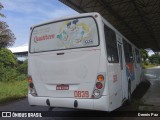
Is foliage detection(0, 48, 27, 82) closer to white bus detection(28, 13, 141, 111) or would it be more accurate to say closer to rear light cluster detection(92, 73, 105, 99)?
white bus detection(28, 13, 141, 111)

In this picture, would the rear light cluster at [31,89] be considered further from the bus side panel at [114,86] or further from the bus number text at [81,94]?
the bus side panel at [114,86]

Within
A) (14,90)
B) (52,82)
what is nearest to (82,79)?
(52,82)

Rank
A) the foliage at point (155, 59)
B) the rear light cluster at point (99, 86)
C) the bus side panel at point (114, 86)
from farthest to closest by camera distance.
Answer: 1. the foliage at point (155, 59)
2. the bus side panel at point (114, 86)
3. the rear light cluster at point (99, 86)

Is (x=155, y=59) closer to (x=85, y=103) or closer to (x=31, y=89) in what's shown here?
(x=31, y=89)

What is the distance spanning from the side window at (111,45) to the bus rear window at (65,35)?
544 mm

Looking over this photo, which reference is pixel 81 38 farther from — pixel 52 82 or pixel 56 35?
pixel 52 82

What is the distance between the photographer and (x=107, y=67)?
8133mm

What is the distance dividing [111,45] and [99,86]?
1655mm

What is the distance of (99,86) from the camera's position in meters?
8.02

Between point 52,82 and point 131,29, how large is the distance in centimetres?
2509

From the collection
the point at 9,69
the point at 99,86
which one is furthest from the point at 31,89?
the point at 9,69

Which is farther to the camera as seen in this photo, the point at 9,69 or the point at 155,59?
the point at 155,59

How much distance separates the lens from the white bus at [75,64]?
805 centimetres

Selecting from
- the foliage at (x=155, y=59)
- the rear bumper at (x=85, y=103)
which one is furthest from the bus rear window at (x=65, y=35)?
→ the foliage at (x=155, y=59)
